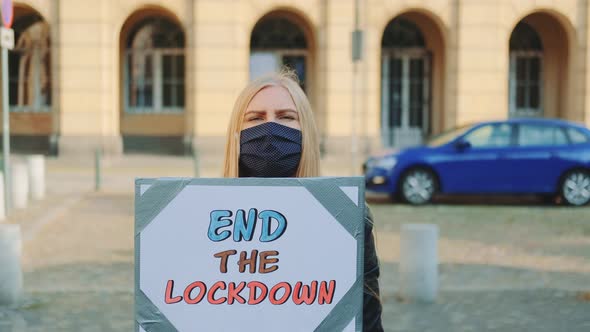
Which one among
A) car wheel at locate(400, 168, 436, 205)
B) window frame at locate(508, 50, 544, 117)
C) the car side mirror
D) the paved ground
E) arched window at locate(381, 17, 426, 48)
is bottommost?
the paved ground

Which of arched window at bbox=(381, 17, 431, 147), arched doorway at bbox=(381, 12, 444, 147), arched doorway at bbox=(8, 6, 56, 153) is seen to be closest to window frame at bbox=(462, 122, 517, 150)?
arched doorway at bbox=(381, 12, 444, 147)

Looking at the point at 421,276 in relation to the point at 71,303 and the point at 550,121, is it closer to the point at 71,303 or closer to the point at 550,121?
the point at 71,303

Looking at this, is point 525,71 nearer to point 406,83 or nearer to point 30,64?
point 406,83

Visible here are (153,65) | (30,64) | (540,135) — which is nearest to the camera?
(540,135)

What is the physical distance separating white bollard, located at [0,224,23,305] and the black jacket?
467 cm

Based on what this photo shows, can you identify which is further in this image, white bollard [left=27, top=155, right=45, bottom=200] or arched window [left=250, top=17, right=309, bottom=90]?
arched window [left=250, top=17, right=309, bottom=90]

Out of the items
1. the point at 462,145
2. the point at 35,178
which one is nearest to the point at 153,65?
the point at 35,178

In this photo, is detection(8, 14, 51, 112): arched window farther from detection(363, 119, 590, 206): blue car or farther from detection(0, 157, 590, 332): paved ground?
detection(363, 119, 590, 206): blue car

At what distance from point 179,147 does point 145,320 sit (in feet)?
72.9

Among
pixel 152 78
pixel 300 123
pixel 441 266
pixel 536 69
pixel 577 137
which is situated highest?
pixel 536 69

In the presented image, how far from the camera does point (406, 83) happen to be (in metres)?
24.9

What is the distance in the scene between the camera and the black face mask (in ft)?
7.52

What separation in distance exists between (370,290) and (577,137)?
12.6 meters

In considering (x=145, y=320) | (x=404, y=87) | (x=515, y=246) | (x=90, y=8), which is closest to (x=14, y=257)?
(x=145, y=320)
